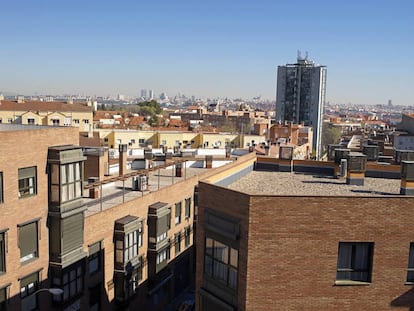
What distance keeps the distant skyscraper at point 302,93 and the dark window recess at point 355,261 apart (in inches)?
5804

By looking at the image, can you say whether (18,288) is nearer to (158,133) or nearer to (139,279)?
(139,279)

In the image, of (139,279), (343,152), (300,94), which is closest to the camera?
(343,152)

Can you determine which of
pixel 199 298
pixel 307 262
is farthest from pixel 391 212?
pixel 199 298

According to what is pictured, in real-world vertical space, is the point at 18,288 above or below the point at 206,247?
below

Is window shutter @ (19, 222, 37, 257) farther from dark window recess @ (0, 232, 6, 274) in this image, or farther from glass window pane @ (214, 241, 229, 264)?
glass window pane @ (214, 241, 229, 264)

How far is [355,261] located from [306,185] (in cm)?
606

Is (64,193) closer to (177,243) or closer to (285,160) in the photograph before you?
(285,160)

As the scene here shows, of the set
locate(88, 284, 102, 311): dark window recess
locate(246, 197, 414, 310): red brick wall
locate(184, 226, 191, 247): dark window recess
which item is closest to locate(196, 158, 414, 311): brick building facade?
locate(246, 197, 414, 310): red brick wall

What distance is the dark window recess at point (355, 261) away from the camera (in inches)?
612

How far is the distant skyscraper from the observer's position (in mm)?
164500

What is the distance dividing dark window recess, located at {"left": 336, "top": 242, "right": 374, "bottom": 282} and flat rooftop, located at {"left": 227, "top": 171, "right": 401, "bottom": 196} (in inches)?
133

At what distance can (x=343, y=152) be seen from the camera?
24578 millimetres

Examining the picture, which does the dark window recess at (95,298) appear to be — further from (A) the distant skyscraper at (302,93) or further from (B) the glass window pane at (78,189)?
(A) the distant skyscraper at (302,93)

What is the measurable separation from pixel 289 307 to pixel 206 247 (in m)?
3.47
